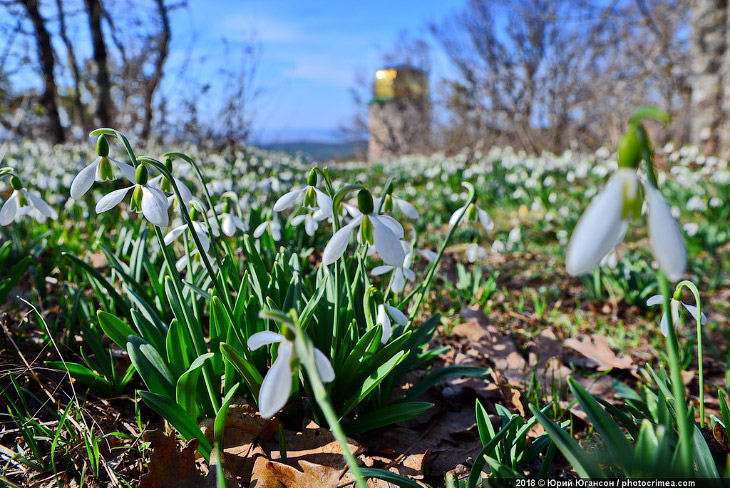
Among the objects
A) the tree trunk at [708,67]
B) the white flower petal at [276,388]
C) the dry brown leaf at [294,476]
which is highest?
the tree trunk at [708,67]

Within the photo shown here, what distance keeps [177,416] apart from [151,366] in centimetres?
17

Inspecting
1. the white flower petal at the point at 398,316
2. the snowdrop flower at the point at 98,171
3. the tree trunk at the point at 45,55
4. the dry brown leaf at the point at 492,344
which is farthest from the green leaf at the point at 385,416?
the tree trunk at the point at 45,55

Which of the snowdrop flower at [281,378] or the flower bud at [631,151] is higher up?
the flower bud at [631,151]

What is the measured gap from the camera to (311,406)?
123 centimetres

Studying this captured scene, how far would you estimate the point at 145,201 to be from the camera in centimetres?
91

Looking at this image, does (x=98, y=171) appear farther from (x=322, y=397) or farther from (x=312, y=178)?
(x=322, y=397)

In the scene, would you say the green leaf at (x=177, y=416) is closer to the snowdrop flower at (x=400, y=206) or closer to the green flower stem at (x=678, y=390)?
the snowdrop flower at (x=400, y=206)

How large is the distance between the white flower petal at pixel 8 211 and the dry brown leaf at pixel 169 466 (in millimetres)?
623

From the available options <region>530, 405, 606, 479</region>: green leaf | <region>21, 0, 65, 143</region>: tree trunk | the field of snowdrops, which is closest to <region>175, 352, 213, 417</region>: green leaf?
the field of snowdrops

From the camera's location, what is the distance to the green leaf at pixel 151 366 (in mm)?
1133

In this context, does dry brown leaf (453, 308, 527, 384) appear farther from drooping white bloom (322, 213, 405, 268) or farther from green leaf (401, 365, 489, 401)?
drooping white bloom (322, 213, 405, 268)

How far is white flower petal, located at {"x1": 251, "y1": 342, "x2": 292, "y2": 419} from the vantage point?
0.68 meters

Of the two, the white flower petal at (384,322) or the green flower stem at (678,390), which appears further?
the white flower petal at (384,322)

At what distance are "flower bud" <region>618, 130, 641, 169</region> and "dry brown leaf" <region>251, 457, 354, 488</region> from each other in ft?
2.93
